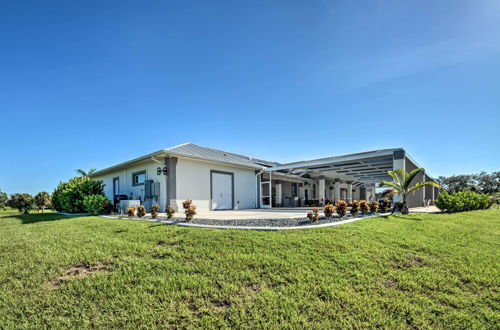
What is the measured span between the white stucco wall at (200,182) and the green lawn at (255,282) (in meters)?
7.43

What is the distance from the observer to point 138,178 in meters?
15.6

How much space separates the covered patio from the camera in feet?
45.5

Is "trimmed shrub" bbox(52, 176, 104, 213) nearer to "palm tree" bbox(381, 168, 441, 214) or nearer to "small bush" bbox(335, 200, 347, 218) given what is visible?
"small bush" bbox(335, 200, 347, 218)

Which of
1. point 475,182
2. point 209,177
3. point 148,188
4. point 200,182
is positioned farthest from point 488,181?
point 148,188

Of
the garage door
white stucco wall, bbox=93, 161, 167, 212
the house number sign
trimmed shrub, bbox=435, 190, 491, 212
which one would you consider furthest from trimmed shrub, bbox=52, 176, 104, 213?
trimmed shrub, bbox=435, 190, 491, 212

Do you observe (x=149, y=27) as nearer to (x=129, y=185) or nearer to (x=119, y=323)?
(x=119, y=323)

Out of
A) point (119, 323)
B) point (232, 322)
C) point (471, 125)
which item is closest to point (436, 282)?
point (232, 322)

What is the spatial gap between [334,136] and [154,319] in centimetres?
1492

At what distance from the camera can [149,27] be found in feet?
30.0

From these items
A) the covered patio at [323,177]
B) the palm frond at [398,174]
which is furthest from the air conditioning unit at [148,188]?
the palm frond at [398,174]

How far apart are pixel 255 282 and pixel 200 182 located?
1113 cm

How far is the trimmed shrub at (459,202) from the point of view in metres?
12.6

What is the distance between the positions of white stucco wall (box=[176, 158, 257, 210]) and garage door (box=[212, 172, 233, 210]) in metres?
0.40

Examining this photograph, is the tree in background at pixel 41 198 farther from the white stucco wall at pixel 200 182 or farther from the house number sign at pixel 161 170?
the white stucco wall at pixel 200 182
